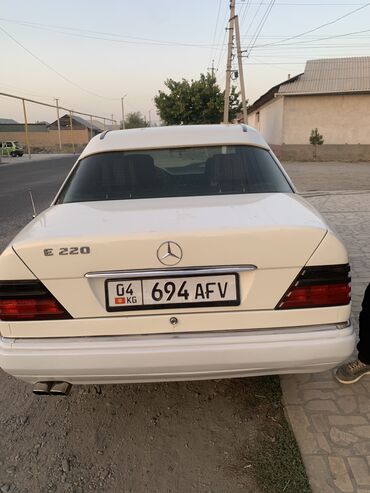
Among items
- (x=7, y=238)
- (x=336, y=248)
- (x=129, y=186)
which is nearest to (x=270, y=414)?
(x=336, y=248)

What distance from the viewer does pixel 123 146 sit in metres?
3.09

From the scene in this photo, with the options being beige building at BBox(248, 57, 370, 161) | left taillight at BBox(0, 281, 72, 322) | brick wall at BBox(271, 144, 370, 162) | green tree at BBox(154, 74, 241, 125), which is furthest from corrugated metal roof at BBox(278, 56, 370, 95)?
left taillight at BBox(0, 281, 72, 322)

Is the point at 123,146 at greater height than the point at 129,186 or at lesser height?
greater

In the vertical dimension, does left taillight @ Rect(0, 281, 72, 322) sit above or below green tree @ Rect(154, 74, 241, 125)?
below

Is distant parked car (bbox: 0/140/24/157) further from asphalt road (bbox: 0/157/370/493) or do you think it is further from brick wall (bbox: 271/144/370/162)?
asphalt road (bbox: 0/157/370/493)

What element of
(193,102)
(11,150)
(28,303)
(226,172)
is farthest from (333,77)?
(11,150)

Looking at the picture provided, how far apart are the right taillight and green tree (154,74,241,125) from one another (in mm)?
34016

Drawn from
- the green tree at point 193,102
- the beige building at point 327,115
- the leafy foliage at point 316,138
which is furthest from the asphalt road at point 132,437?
the green tree at point 193,102

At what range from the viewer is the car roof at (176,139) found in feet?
10.1

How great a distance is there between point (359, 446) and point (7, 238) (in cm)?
613

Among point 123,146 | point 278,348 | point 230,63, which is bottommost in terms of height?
point 278,348

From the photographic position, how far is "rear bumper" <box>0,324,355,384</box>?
1.92m

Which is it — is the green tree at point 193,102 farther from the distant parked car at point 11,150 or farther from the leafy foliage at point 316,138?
the distant parked car at point 11,150

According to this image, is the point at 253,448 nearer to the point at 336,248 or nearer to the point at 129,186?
the point at 336,248
